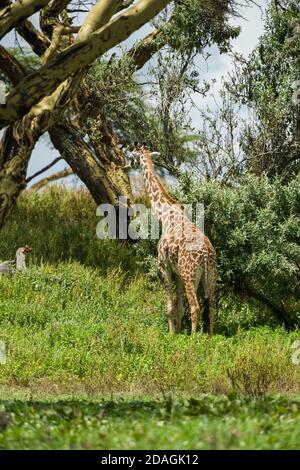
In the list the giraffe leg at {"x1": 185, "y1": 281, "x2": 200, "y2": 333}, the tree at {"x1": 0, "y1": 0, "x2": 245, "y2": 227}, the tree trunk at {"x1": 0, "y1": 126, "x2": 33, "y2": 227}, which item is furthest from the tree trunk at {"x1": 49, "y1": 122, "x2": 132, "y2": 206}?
the tree trunk at {"x1": 0, "y1": 126, "x2": 33, "y2": 227}

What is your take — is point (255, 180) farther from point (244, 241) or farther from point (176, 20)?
point (176, 20)

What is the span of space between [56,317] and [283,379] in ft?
20.5

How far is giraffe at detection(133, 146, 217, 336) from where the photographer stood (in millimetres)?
17938

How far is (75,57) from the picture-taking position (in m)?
12.8

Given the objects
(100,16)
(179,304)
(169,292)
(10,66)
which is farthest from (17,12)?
(10,66)

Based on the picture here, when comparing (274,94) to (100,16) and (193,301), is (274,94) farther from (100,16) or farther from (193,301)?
(100,16)

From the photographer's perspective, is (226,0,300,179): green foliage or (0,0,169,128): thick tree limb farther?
(226,0,300,179): green foliage

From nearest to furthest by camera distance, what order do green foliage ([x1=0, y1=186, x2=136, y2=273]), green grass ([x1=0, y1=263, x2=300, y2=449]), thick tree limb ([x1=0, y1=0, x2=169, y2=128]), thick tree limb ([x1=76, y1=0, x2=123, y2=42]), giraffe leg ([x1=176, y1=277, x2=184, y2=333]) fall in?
1. green grass ([x1=0, y1=263, x2=300, y2=449])
2. thick tree limb ([x1=0, y1=0, x2=169, y2=128])
3. thick tree limb ([x1=76, y1=0, x2=123, y2=42])
4. giraffe leg ([x1=176, y1=277, x2=184, y2=333])
5. green foliage ([x1=0, y1=186, x2=136, y2=273])

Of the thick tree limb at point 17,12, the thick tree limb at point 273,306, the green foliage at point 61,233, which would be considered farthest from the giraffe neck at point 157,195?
the thick tree limb at point 17,12

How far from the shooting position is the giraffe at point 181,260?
17938mm

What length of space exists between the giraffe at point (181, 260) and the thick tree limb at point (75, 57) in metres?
A: 5.73

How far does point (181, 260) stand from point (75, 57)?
237 inches

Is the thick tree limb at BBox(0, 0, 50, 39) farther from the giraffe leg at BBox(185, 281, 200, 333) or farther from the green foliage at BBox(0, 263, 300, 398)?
the giraffe leg at BBox(185, 281, 200, 333)

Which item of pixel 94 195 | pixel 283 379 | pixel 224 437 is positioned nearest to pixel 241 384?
pixel 283 379
